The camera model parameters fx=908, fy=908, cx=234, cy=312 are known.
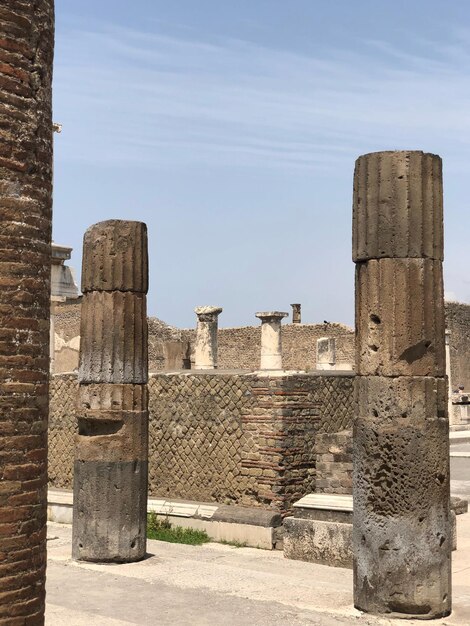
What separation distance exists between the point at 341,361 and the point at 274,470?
19.6 m

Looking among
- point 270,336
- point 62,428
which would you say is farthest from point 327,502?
point 270,336

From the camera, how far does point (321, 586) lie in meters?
7.14

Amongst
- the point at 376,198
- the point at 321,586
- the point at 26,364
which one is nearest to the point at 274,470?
the point at 321,586

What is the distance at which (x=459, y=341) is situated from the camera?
1200 inches

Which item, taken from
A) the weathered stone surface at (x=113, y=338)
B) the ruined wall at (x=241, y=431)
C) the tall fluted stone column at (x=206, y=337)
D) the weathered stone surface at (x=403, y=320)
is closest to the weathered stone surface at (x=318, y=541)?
the ruined wall at (x=241, y=431)

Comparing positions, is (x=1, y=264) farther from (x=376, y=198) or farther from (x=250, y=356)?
(x=250, y=356)

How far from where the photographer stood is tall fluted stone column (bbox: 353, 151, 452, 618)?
606cm

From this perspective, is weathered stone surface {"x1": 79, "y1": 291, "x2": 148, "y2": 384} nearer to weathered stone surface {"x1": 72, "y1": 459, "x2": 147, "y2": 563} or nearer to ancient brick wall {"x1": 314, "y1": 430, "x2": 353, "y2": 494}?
weathered stone surface {"x1": 72, "y1": 459, "x2": 147, "y2": 563}

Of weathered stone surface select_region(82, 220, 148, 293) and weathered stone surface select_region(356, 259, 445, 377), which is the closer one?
weathered stone surface select_region(356, 259, 445, 377)

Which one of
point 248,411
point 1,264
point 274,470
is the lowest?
point 274,470

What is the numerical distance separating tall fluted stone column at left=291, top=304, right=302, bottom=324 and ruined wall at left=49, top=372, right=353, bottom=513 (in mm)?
22341

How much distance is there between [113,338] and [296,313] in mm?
25103

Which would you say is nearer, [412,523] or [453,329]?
[412,523]

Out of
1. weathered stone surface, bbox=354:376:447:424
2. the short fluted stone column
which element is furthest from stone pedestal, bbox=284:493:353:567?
the short fluted stone column
